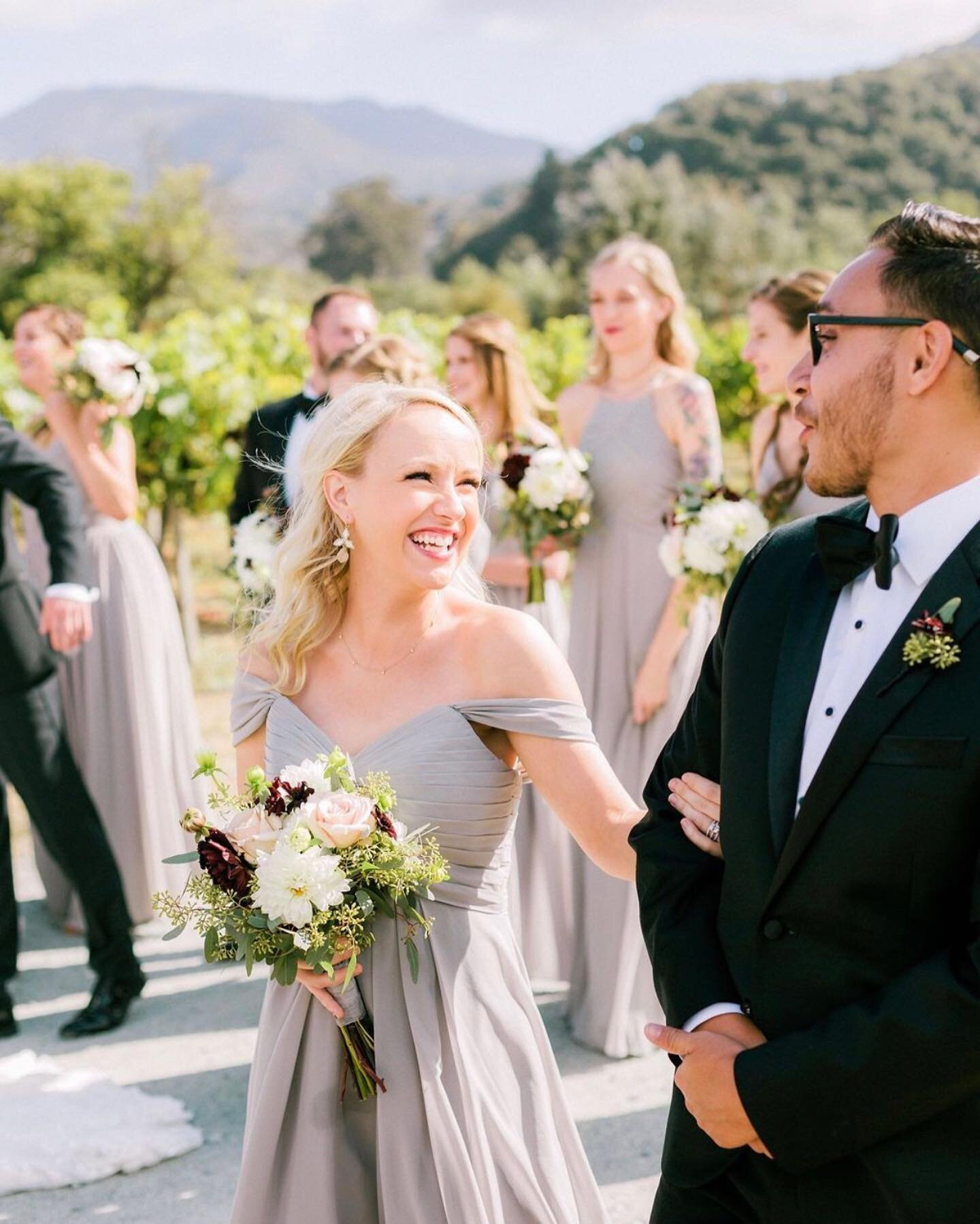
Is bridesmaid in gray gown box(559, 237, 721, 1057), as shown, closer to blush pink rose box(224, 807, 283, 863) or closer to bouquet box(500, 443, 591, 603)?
bouquet box(500, 443, 591, 603)

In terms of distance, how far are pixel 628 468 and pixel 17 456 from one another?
252 cm

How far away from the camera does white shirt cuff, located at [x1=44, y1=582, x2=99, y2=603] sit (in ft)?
17.3

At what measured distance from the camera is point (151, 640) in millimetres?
6383

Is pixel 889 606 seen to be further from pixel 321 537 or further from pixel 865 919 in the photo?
pixel 321 537

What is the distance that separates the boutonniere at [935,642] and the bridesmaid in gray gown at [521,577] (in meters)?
3.33

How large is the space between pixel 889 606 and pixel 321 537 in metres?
1.58

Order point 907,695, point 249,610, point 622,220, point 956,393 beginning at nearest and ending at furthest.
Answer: point 907,695, point 956,393, point 249,610, point 622,220

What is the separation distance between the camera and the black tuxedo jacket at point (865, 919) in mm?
1850

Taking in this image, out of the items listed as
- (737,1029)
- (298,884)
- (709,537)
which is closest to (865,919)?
(737,1029)

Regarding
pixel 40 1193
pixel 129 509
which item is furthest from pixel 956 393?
pixel 129 509

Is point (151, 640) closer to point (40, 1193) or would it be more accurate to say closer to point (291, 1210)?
point (40, 1193)

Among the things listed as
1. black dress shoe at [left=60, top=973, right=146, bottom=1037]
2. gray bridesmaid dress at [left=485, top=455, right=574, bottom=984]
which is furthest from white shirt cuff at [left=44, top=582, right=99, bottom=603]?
gray bridesmaid dress at [left=485, top=455, right=574, bottom=984]

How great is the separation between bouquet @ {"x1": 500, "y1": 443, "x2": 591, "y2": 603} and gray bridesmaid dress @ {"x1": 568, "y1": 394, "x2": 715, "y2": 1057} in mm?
122

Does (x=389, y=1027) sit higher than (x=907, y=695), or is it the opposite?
(x=907, y=695)
